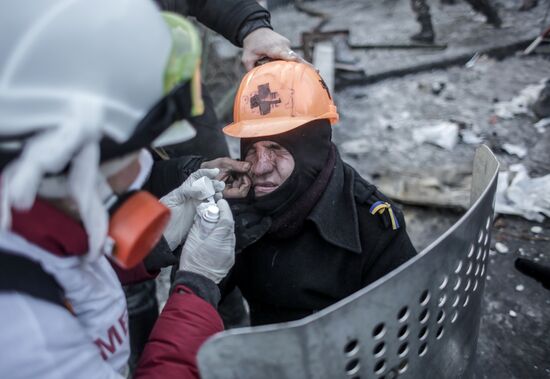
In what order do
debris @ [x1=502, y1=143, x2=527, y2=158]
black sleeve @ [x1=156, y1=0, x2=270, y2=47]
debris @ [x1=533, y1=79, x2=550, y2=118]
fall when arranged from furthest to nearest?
debris @ [x1=533, y1=79, x2=550, y2=118], debris @ [x1=502, y1=143, x2=527, y2=158], black sleeve @ [x1=156, y1=0, x2=270, y2=47]

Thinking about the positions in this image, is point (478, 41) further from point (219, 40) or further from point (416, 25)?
point (219, 40)

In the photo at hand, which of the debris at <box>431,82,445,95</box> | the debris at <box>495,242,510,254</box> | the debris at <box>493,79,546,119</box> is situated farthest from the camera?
the debris at <box>431,82,445,95</box>

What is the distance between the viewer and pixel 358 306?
926 mm

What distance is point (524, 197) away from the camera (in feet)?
10.9

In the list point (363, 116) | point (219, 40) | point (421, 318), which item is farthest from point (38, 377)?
point (219, 40)

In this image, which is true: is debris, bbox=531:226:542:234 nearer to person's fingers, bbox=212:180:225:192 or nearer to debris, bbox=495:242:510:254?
debris, bbox=495:242:510:254

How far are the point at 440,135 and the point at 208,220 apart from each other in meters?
3.15

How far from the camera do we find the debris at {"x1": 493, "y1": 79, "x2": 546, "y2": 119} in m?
4.42

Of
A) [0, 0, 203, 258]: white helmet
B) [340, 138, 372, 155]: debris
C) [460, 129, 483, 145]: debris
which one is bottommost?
[340, 138, 372, 155]: debris

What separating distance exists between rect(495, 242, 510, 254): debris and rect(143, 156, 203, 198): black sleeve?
6.58 feet

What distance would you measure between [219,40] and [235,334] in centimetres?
618

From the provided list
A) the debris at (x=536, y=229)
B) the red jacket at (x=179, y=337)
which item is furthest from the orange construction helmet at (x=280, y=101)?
the debris at (x=536, y=229)

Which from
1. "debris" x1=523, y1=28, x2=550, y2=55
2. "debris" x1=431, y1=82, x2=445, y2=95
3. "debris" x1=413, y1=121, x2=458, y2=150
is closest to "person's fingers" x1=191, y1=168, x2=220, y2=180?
"debris" x1=413, y1=121, x2=458, y2=150

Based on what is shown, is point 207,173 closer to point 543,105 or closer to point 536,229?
point 536,229
